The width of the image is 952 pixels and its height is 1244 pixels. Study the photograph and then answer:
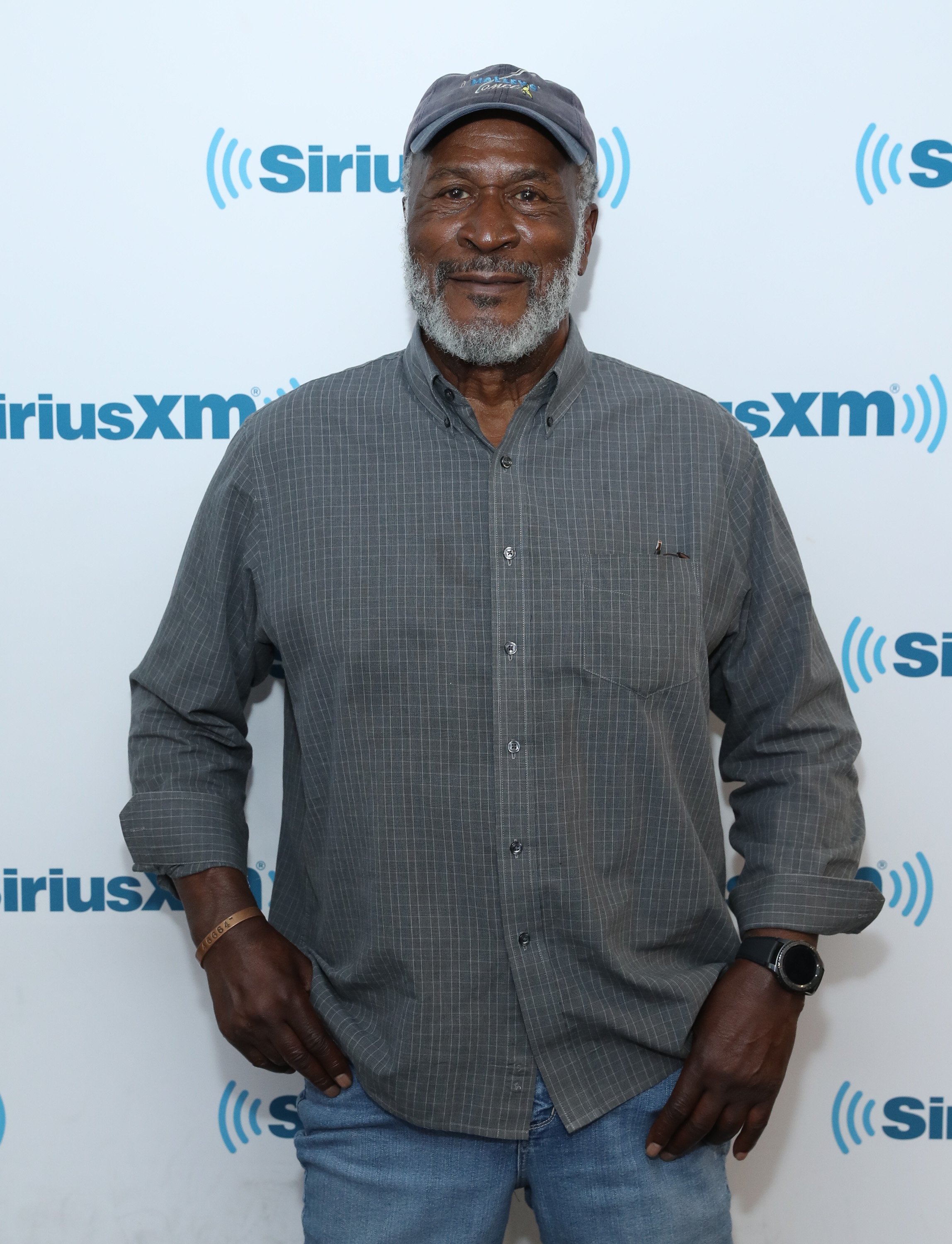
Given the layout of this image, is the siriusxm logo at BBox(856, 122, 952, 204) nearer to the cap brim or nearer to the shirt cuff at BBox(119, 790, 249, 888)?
the cap brim

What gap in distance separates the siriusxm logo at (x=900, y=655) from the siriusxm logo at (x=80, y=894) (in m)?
1.06

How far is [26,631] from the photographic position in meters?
1.74

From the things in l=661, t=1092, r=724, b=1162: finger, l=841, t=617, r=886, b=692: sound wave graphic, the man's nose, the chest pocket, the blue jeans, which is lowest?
the blue jeans

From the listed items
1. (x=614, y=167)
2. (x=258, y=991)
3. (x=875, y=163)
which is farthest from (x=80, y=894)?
(x=875, y=163)

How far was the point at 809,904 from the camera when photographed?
4.48ft

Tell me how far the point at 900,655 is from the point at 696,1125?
860mm

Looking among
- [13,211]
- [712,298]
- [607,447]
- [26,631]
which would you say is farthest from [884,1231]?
[13,211]

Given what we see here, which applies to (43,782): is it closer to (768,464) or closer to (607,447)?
(607,447)

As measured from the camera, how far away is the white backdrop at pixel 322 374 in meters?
1.66

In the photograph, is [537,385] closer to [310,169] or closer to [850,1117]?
[310,169]

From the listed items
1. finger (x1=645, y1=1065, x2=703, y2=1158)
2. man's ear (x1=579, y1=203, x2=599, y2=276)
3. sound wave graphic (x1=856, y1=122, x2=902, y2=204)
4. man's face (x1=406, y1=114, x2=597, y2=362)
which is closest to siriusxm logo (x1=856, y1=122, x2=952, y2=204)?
sound wave graphic (x1=856, y1=122, x2=902, y2=204)

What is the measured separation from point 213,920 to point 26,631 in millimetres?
659

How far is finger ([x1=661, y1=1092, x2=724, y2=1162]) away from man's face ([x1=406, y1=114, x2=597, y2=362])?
1.00m

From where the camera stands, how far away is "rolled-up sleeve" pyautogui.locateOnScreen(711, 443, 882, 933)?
1.38 m
